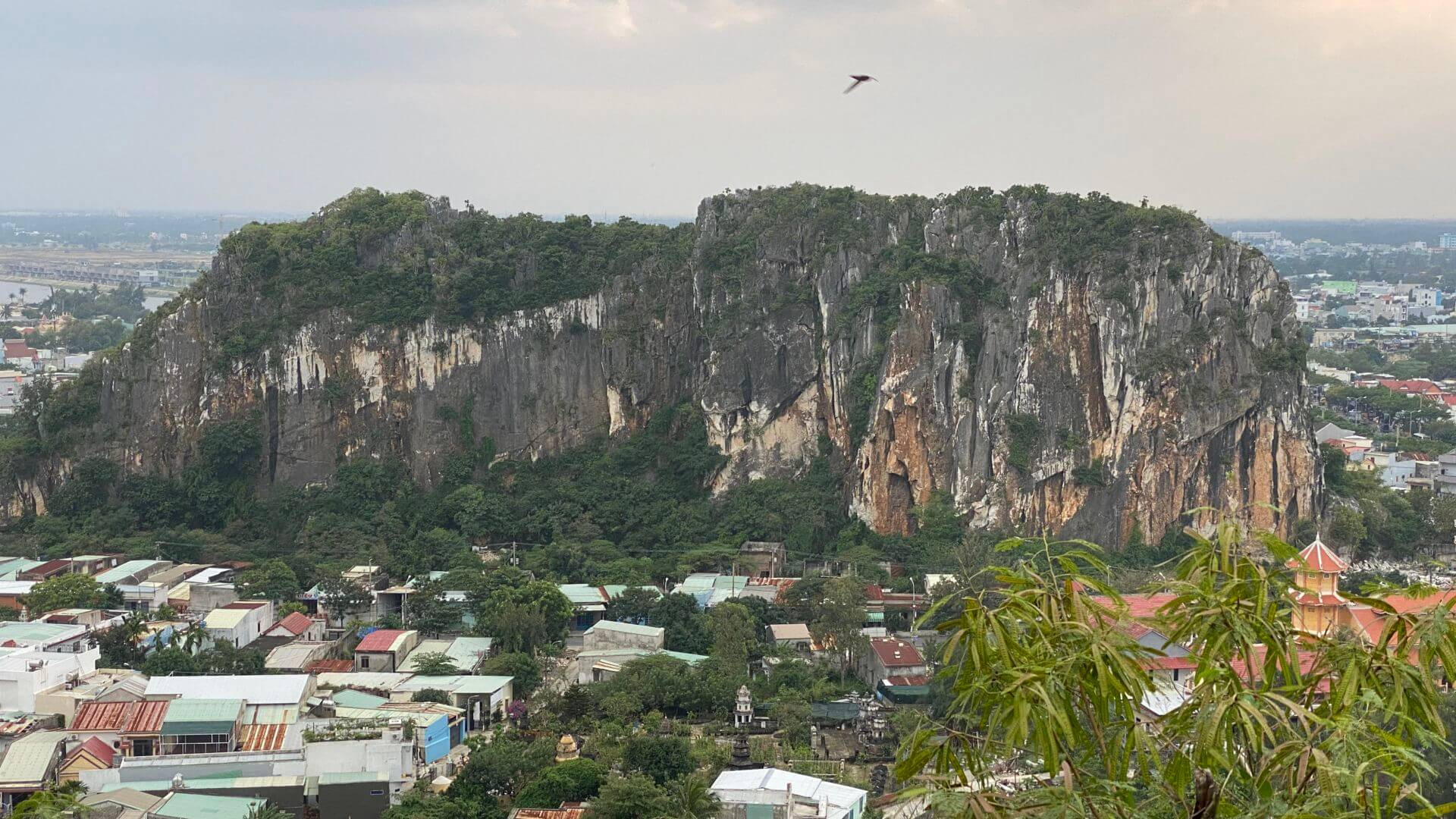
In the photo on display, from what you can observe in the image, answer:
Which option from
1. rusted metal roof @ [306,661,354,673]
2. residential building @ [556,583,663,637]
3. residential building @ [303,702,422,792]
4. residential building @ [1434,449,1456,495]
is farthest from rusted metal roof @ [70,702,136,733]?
residential building @ [1434,449,1456,495]

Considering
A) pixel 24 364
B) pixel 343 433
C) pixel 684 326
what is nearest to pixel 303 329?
pixel 343 433

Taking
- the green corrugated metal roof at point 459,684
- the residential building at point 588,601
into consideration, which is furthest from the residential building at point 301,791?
the residential building at point 588,601

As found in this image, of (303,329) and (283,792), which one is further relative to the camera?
(303,329)

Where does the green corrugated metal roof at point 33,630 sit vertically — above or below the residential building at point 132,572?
above

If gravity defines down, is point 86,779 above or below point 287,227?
below

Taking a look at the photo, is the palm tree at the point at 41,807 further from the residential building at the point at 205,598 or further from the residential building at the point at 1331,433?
the residential building at the point at 1331,433

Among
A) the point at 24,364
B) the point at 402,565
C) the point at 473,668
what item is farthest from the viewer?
the point at 24,364

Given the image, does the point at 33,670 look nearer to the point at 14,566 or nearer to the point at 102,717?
the point at 102,717

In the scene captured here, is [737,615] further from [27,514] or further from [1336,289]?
[1336,289]
